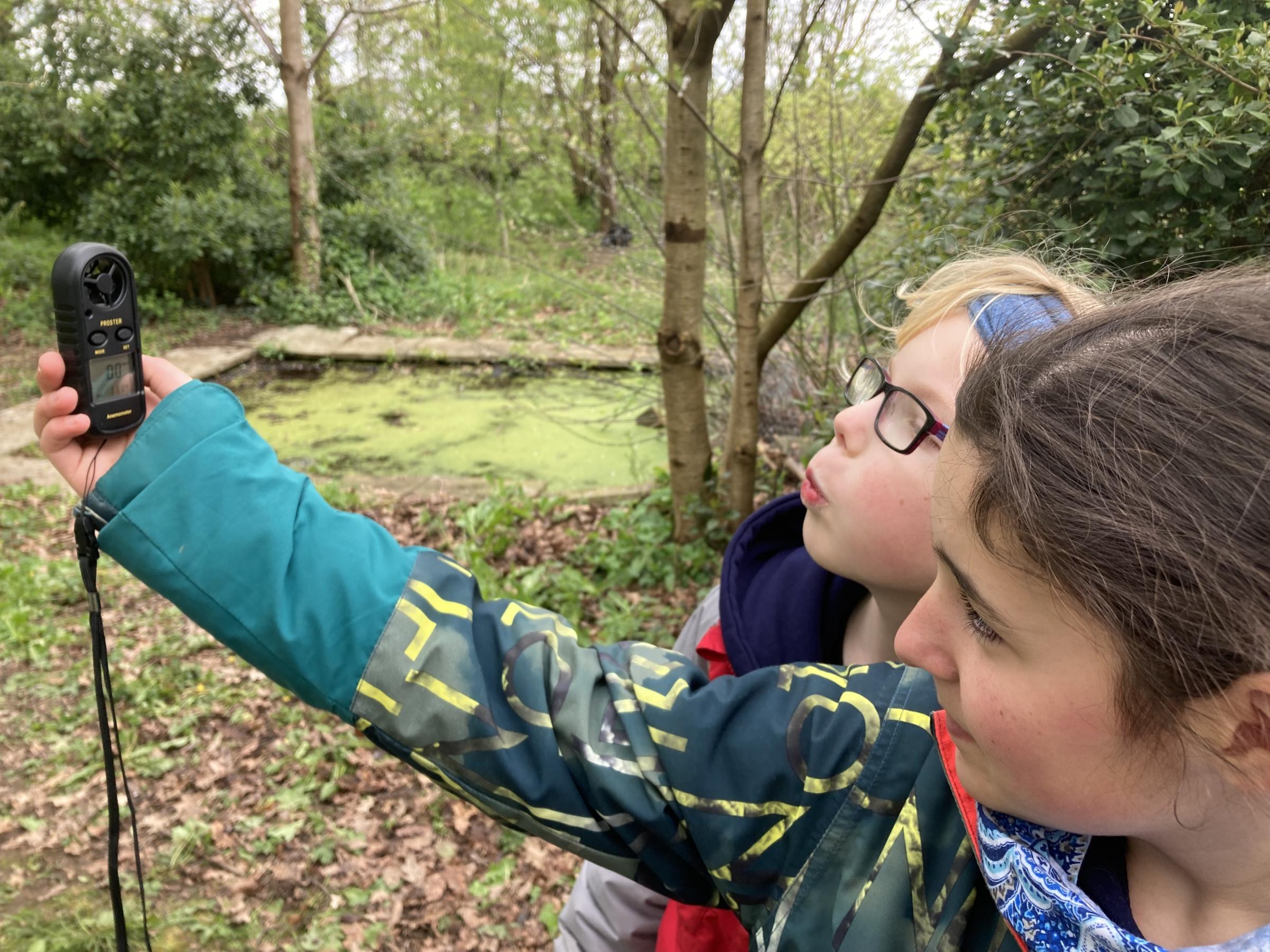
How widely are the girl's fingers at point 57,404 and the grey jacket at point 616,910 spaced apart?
0.97 metres

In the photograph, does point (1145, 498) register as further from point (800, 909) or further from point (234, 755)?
point (234, 755)

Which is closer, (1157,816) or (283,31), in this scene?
(1157,816)

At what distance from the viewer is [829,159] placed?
3807mm

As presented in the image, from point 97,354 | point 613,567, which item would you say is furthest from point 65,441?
Answer: point 613,567

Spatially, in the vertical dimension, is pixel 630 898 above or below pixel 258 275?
below

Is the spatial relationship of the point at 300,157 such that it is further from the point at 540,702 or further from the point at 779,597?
the point at 540,702

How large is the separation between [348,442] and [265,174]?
229 inches

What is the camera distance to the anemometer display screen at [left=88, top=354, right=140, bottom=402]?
1.06 metres

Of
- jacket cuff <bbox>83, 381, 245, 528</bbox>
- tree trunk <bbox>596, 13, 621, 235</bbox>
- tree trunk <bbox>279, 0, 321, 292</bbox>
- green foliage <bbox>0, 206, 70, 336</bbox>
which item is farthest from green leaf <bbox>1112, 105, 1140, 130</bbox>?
green foliage <bbox>0, 206, 70, 336</bbox>

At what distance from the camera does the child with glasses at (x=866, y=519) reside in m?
1.10

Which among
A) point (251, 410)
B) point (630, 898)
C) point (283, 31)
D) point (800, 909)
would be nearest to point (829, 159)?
point (630, 898)

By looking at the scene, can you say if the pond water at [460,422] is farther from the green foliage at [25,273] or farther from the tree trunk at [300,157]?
the green foliage at [25,273]

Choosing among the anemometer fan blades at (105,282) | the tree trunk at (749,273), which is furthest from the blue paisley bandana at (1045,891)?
the tree trunk at (749,273)

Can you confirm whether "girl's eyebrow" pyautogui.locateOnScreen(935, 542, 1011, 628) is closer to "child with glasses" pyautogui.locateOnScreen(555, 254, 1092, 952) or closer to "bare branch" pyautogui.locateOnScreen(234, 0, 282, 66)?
"child with glasses" pyautogui.locateOnScreen(555, 254, 1092, 952)
